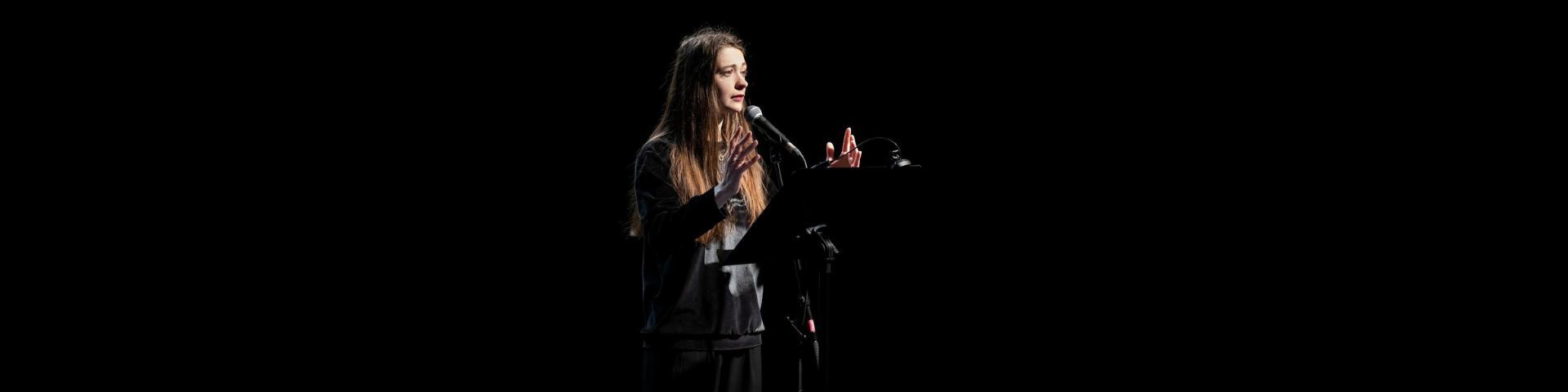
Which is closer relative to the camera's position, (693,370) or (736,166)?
(736,166)

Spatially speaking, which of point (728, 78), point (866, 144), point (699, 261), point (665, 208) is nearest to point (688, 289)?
point (699, 261)

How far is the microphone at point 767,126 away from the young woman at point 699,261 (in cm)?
10

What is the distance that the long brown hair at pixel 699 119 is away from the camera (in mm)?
1738

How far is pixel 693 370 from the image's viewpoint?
1.64 metres

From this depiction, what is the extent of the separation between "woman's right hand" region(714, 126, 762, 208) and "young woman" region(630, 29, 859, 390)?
0.09m

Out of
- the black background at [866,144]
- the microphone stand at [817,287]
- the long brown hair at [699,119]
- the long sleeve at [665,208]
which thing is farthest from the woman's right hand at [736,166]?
the black background at [866,144]

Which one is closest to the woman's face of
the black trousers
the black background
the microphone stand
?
the microphone stand

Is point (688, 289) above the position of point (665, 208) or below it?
below

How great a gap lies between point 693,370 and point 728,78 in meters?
0.57

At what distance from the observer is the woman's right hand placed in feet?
4.59

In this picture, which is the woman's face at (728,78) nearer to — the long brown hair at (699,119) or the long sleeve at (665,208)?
the long brown hair at (699,119)

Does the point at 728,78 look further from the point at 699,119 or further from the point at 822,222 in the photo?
the point at 822,222

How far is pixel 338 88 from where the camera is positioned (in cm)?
275

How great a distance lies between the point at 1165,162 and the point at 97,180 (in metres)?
3.24
